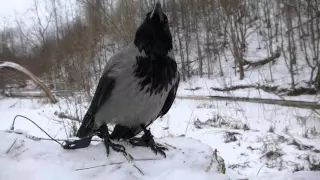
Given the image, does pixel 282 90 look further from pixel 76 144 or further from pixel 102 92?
pixel 76 144

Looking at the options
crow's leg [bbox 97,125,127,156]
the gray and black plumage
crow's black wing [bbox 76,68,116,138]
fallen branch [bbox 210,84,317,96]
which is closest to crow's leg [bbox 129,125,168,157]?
the gray and black plumage

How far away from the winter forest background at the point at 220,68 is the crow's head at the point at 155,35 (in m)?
0.62

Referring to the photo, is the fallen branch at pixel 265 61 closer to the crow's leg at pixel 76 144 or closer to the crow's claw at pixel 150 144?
the crow's claw at pixel 150 144

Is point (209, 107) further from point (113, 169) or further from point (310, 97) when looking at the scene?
point (113, 169)

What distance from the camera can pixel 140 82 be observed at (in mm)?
1636

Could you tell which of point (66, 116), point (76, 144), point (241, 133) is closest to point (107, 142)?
point (76, 144)

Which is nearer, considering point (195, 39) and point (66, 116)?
point (66, 116)

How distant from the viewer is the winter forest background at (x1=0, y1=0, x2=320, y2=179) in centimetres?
443

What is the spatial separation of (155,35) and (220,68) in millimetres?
11218

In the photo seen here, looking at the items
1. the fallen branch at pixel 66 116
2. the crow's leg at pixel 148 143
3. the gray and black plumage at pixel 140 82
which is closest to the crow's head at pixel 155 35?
the gray and black plumage at pixel 140 82

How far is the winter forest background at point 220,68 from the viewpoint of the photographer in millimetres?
4430

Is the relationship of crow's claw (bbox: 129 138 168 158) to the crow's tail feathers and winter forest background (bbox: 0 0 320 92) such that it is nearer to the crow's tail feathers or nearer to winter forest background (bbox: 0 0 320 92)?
the crow's tail feathers

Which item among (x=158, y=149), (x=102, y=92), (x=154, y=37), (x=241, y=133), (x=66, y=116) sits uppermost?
(x=154, y=37)

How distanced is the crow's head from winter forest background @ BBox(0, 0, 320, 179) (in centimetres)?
62
